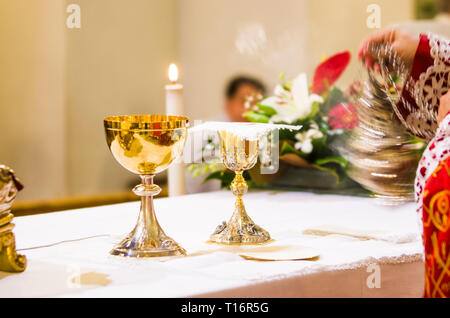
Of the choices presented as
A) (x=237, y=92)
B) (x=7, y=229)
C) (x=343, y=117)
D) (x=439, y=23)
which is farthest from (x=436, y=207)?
(x=237, y=92)

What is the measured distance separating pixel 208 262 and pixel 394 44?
0.56 meters

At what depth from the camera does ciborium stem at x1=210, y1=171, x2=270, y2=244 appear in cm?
102

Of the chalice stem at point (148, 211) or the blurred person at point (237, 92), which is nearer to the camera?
the chalice stem at point (148, 211)

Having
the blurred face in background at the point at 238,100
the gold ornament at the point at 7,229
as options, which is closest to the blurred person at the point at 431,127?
the gold ornament at the point at 7,229

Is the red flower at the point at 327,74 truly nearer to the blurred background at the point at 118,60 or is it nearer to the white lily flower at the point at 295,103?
the white lily flower at the point at 295,103

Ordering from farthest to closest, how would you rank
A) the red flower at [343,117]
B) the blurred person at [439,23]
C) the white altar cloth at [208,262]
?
the blurred person at [439,23]
the red flower at [343,117]
the white altar cloth at [208,262]

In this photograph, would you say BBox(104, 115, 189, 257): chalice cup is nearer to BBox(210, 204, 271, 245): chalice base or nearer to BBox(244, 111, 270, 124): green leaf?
BBox(210, 204, 271, 245): chalice base

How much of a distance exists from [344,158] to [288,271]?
28.9 inches

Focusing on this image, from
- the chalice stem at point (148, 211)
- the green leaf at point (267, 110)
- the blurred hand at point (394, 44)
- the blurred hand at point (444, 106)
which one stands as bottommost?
the chalice stem at point (148, 211)

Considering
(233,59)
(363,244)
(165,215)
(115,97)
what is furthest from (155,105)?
(363,244)

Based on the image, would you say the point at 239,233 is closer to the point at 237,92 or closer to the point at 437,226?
the point at 437,226

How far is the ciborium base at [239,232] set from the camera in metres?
1.02

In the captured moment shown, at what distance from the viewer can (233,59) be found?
12.1 ft

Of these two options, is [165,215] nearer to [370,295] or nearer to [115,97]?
[370,295]
